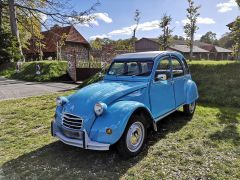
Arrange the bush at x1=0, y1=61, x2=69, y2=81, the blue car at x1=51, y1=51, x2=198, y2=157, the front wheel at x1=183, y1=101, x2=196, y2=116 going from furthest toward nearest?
the bush at x1=0, y1=61, x2=69, y2=81
the front wheel at x1=183, y1=101, x2=196, y2=116
the blue car at x1=51, y1=51, x2=198, y2=157

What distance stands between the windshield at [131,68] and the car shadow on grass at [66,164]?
1516mm

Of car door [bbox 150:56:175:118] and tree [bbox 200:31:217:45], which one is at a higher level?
tree [bbox 200:31:217:45]

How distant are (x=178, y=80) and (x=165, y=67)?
58cm

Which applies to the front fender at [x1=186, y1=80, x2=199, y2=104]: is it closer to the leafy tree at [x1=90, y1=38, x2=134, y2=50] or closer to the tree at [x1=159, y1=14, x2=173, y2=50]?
the leafy tree at [x1=90, y1=38, x2=134, y2=50]

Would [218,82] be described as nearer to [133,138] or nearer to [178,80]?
[178,80]

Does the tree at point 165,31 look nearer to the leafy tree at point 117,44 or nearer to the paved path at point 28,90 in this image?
the leafy tree at point 117,44

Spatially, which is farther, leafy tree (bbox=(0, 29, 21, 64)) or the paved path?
leafy tree (bbox=(0, 29, 21, 64))

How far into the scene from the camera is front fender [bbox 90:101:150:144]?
4004 mm

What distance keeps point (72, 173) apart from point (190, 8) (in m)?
35.4

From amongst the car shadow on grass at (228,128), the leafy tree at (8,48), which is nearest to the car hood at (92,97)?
the car shadow on grass at (228,128)

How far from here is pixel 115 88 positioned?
4.80 metres

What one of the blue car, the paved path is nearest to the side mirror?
the blue car

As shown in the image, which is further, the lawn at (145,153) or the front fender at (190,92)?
the front fender at (190,92)

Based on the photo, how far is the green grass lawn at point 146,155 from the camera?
13.1 feet
